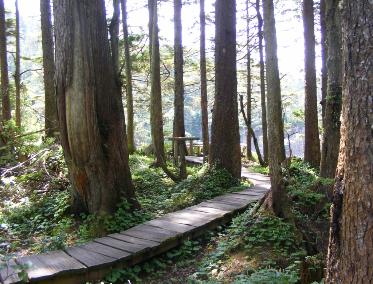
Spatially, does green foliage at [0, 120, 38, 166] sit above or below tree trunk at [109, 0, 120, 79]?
below

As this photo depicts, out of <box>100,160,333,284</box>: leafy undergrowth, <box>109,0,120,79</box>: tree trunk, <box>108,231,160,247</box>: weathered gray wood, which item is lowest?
<box>100,160,333,284</box>: leafy undergrowth

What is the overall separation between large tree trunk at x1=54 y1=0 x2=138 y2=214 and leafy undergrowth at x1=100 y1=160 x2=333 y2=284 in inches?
78.8

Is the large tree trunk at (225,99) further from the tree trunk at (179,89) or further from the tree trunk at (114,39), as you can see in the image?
the tree trunk at (114,39)

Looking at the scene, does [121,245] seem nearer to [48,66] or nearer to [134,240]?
[134,240]

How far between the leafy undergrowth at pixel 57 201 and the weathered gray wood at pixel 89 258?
0.44m

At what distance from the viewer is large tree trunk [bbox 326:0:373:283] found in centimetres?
283

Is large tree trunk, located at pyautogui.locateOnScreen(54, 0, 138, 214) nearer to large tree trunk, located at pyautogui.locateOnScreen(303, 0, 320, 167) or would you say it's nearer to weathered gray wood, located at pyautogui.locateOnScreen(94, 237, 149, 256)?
weathered gray wood, located at pyautogui.locateOnScreen(94, 237, 149, 256)

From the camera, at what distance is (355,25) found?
9.38 feet

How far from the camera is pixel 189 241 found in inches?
267

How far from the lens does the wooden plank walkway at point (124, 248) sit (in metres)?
4.98

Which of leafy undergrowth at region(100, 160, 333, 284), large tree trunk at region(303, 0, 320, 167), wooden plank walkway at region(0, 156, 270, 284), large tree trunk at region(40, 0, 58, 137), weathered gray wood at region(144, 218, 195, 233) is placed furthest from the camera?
large tree trunk at region(303, 0, 320, 167)

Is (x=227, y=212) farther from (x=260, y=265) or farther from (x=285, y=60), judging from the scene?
(x=285, y=60)

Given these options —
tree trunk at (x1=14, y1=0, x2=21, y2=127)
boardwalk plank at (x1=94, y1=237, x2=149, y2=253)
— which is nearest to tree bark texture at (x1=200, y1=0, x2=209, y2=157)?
tree trunk at (x1=14, y1=0, x2=21, y2=127)

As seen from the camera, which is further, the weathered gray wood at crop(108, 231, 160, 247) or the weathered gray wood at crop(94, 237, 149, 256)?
the weathered gray wood at crop(108, 231, 160, 247)
